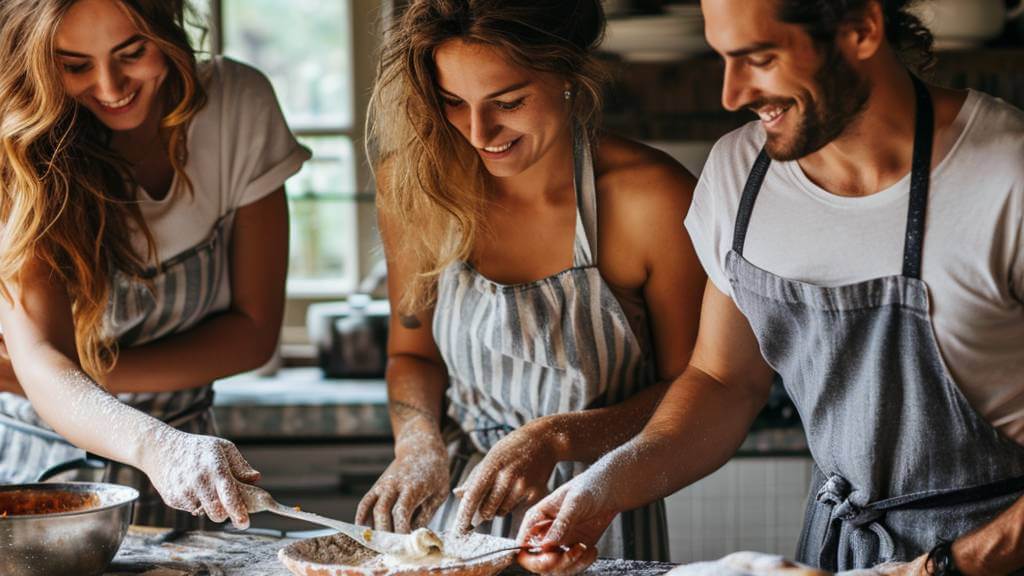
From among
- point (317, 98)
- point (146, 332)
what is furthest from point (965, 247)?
point (317, 98)

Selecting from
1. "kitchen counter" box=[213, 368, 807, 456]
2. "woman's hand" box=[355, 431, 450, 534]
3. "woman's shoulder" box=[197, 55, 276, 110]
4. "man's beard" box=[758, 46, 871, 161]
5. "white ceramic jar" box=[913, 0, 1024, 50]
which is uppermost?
"white ceramic jar" box=[913, 0, 1024, 50]

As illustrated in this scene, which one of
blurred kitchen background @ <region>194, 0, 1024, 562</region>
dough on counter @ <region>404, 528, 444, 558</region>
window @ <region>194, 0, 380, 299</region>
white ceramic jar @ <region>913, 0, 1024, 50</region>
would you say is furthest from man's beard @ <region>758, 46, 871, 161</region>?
window @ <region>194, 0, 380, 299</region>

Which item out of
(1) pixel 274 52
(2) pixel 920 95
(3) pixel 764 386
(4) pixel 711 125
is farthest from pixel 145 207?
(1) pixel 274 52

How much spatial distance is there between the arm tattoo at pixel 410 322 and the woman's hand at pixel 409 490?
269 millimetres

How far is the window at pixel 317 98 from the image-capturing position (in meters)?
5.62

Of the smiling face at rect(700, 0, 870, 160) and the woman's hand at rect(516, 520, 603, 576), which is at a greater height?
the smiling face at rect(700, 0, 870, 160)

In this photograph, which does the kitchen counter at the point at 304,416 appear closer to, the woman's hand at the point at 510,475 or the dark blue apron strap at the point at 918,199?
the woman's hand at the point at 510,475

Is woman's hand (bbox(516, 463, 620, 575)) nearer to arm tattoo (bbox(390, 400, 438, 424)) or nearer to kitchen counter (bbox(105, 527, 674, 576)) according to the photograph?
kitchen counter (bbox(105, 527, 674, 576))

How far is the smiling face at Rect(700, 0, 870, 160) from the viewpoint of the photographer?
4.89 feet

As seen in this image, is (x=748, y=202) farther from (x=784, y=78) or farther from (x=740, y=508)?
(x=740, y=508)

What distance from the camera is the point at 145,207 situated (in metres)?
2.11

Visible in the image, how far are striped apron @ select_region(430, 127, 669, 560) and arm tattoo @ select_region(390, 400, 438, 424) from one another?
0.31 feet

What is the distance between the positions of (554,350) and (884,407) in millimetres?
600

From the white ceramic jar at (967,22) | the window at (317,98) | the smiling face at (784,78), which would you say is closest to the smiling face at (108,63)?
the smiling face at (784,78)
